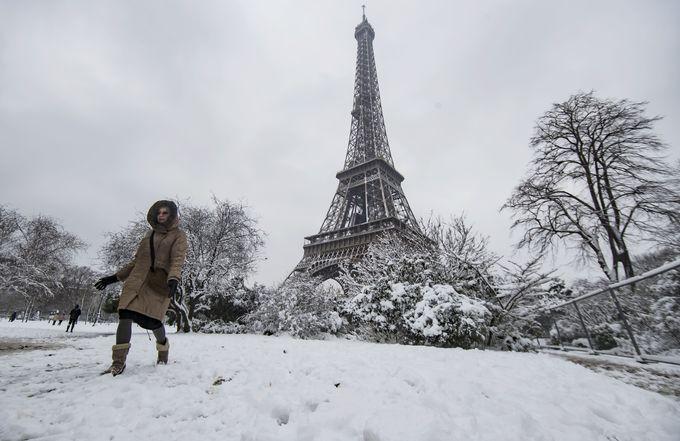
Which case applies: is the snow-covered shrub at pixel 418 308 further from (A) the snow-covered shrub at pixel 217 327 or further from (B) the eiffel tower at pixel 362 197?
(B) the eiffel tower at pixel 362 197

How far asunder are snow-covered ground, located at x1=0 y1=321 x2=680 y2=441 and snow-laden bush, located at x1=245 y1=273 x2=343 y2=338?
7.62 m

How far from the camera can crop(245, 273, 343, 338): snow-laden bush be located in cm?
1098

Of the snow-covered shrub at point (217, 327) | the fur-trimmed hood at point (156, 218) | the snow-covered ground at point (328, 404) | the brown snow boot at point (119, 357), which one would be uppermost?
the fur-trimmed hood at point (156, 218)

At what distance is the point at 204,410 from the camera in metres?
2.25

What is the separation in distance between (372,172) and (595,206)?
24.0 meters

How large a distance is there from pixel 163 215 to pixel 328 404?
290cm

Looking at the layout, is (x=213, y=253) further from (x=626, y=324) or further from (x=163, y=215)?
(x=626, y=324)

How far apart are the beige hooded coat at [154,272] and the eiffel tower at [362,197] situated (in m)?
17.8

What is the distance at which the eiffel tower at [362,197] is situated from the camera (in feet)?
88.6

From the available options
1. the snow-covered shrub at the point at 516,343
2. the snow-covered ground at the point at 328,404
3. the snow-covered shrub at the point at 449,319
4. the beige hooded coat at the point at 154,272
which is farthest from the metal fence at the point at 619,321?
the beige hooded coat at the point at 154,272

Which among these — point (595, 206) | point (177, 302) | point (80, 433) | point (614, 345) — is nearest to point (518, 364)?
point (614, 345)

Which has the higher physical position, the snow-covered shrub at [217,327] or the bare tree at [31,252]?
the bare tree at [31,252]

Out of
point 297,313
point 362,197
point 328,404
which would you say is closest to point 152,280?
point 328,404

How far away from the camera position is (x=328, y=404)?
7.72ft
